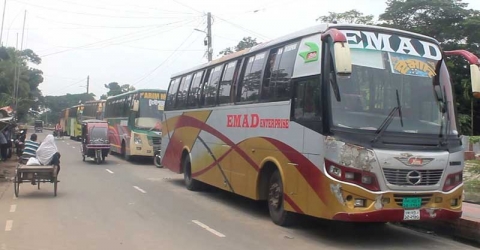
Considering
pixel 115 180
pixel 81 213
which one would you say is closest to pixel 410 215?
pixel 81 213

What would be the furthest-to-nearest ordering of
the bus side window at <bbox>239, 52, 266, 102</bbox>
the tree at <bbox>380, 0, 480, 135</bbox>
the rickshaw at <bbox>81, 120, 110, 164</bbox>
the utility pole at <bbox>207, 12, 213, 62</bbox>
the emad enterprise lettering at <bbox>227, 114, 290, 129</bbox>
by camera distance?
the tree at <bbox>380, 0, 480, 135</bbox>
the utility pole at <bbox>207, 12, 213, 62</bbox>
the rickshaw at <bbox>81, 120, 110, 164</bbox>
the bus side window at <bbox>239, 52, 266, 102</bbox>
the emad enterprise lettering at <bbox>227, 114, 290, 129</bbox>

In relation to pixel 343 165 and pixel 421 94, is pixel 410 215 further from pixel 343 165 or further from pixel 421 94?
pixel 421 94

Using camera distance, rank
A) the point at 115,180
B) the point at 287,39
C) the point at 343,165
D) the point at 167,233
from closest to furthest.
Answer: the point at 343,165
the point at 167,233
the point at 287,39
the point at 115,180

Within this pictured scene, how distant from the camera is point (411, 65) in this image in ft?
26.4

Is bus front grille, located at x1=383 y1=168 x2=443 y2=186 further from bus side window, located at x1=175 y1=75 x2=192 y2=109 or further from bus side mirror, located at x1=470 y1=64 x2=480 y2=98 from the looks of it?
bus side window, located at x1=175 y1=75 x2=192 y2=109

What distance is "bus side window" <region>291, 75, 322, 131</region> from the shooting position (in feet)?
25.8

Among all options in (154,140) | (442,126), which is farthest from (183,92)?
(442,126)

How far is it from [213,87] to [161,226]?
174 inches

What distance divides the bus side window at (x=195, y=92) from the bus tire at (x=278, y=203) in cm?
476

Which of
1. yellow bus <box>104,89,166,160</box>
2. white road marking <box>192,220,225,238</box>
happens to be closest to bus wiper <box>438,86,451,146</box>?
white road marking <box>192,220,225,238</box>

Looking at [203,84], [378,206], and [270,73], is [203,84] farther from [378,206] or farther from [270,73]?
[378,206]

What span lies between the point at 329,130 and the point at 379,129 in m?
→ 0.72

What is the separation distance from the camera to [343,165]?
7336 mm

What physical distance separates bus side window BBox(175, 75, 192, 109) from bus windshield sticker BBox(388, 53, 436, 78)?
304 inches
